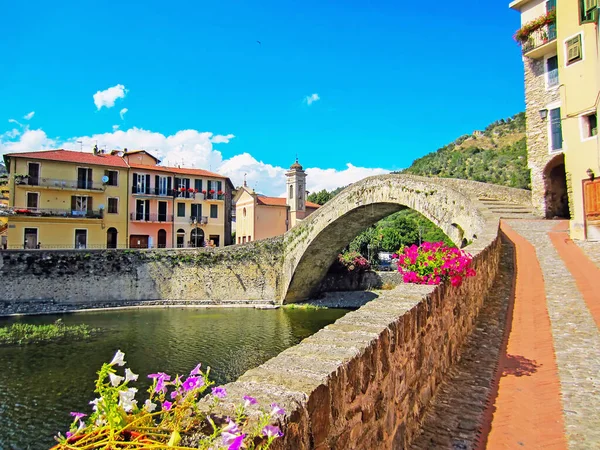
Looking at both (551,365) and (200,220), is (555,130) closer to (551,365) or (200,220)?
(551,365)

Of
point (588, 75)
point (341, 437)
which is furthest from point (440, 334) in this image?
point (588, 75)

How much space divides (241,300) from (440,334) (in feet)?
68.6

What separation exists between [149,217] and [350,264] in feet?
47.6

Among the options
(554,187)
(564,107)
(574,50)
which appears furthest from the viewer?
(554,187)

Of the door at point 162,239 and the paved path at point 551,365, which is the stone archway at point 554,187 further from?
the door at point 162,239

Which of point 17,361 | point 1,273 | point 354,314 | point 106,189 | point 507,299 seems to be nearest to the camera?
point 354,314

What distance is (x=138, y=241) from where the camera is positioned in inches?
1122

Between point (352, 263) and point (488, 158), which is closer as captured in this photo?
point (352, 263)

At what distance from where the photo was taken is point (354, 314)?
2744 millimetres

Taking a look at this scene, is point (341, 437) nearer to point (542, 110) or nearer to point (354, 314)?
point (354, 314)

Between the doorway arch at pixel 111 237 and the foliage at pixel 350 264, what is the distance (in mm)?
15046

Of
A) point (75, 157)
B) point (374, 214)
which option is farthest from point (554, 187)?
point (75, 157)

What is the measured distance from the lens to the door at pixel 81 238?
26.3 metres

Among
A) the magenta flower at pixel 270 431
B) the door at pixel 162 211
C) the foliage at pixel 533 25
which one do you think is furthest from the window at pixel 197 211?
the magenta flower at pixel 270 431
